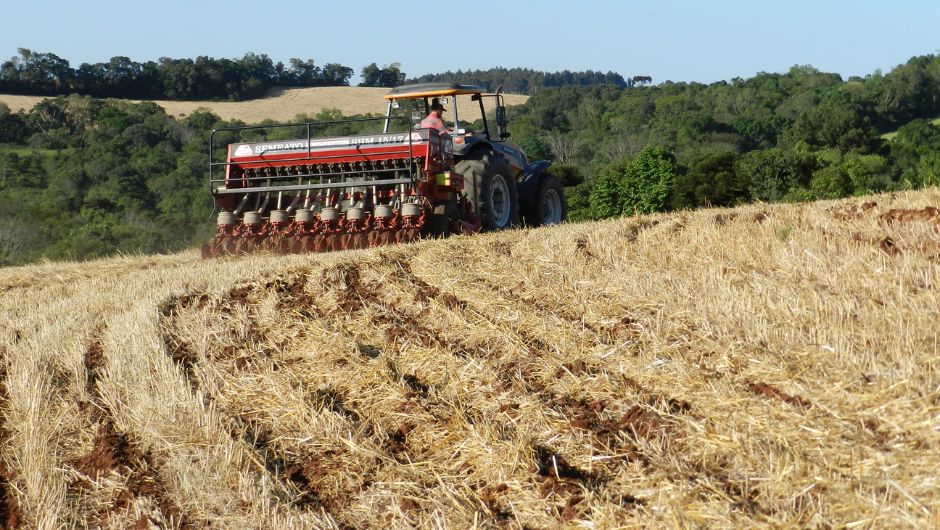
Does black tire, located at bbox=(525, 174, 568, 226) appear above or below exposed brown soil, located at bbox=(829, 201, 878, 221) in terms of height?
below

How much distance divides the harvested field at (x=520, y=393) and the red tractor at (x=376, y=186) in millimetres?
3736

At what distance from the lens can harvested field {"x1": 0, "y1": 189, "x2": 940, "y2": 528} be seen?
3.94 meters

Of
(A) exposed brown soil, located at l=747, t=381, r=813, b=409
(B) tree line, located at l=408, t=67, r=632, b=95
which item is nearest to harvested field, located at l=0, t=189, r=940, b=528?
(A) exposed brown soil, located at l=747, t=381, r=813, b=409

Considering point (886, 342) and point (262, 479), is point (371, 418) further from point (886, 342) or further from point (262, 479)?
point (886, 342)

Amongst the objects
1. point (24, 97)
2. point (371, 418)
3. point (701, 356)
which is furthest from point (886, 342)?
point (24, 97)

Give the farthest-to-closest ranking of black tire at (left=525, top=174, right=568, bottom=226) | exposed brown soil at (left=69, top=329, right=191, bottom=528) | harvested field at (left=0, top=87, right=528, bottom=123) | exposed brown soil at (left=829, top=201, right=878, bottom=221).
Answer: harvested field at (left=0, top=87, right=528, bottom=123), black tire at (left=525, top=174, right=568, bottom=226), exposed brown soil at (left=829, top=201, right=878, bottom=221), exposed brown soil at (left=69, top=329, right=191, bottom=528)

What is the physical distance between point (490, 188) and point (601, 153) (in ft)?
157

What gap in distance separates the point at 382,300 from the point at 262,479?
3.24 metres

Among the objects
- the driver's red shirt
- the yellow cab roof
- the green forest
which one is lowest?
the green forest

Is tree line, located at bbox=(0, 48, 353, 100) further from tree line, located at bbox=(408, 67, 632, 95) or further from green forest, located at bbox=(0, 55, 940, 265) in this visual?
tree line, located at bbox=(408, 67, 632, 95)

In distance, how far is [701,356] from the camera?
516 centimetres

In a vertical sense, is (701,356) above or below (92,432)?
above

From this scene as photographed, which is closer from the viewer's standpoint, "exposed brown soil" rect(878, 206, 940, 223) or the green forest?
"exposed brown soil" rect(878, 206, 940, 223)

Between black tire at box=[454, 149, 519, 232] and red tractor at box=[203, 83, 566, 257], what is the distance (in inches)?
0.5
